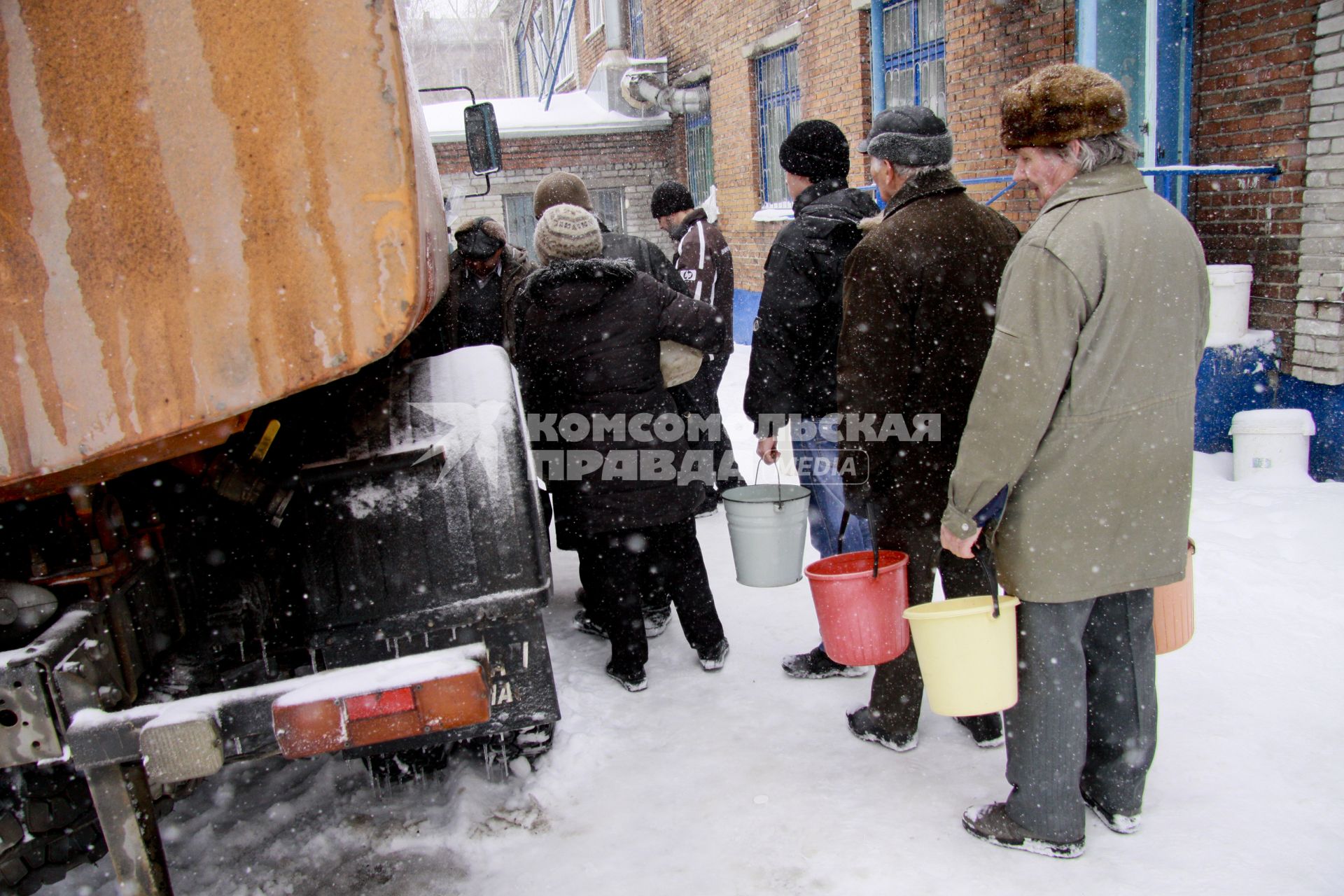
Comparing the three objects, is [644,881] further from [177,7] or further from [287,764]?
[177,7]

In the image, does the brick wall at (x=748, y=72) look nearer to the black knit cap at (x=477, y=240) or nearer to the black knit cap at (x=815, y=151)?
the black knit cap at (x=477, y=240)

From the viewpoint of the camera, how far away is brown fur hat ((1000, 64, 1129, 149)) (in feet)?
6.27

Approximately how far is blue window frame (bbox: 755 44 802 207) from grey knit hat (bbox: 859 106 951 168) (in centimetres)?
775

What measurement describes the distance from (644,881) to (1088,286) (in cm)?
164

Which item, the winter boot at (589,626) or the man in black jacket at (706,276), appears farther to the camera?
the man in black jacket at (706,276)

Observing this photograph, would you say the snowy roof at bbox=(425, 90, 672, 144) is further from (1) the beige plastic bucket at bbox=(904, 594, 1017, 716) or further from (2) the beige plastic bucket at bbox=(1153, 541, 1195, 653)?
(1) the beige plastic bucket at bbox=(904, 594, 1017, 716)

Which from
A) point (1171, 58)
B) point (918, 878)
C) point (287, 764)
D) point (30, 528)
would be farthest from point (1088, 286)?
point (1171, 58)

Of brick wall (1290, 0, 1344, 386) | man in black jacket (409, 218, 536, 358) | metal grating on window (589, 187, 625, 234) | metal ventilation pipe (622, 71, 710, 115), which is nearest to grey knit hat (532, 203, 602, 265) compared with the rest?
man in black jacket (409, 218, 536, 358)

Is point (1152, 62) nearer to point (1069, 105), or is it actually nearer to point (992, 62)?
point (992, 62)

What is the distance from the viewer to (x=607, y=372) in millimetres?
3051

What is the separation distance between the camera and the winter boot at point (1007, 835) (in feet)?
7.13

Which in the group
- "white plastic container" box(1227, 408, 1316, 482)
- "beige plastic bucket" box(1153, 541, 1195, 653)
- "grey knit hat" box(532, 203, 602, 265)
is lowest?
"white plastic container" box(1227, 408, 1316, 482)

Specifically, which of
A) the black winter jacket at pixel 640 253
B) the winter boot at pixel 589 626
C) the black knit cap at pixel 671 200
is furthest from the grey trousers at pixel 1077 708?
→ the black knit cap at pixel 671 200

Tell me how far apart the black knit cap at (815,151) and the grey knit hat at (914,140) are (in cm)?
70
